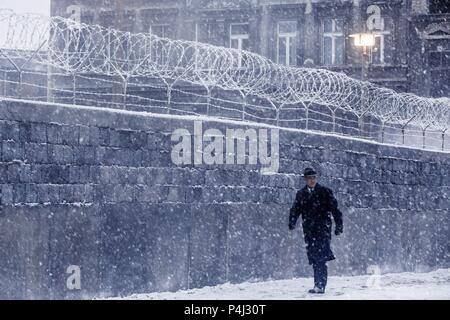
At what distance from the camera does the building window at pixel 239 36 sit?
3106cm

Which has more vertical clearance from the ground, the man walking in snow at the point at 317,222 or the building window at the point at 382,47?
the building window at the point at 382,47

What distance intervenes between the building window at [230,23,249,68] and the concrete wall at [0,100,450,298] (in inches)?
597

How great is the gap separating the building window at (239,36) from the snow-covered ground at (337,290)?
54.8ft

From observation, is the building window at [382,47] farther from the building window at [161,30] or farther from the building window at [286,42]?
the building window at [161,30]

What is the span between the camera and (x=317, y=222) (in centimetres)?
1202

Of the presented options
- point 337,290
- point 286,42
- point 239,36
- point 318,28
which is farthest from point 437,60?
point 337,290

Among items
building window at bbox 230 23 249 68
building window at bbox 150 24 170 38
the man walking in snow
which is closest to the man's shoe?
the man walking in snow

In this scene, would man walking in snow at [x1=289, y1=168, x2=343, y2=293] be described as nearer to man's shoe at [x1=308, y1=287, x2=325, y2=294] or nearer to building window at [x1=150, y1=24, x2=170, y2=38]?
man's shoe at [x1=308, y1=287, x2=325, y2=294]

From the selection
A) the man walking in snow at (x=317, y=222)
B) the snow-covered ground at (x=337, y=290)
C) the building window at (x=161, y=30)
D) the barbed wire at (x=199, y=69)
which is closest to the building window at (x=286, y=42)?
the building window at (x=161, y=30)
